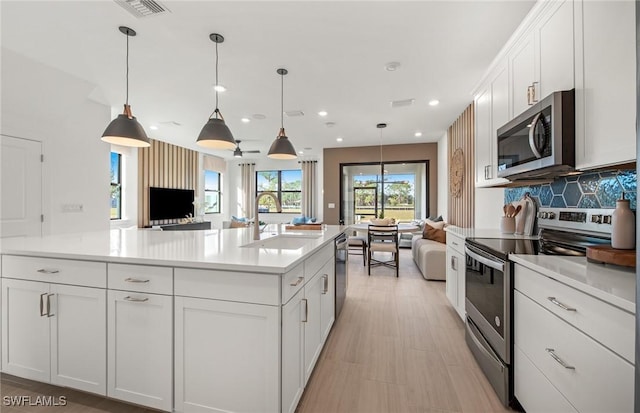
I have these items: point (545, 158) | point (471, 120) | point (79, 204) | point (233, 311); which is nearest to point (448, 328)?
point (545, 158)

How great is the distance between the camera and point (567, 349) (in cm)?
109

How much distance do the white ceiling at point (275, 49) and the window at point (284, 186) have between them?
4.48 meters

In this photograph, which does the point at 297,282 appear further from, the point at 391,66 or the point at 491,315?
the point at 391,66

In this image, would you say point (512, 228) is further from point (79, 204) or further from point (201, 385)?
point (79, 204)

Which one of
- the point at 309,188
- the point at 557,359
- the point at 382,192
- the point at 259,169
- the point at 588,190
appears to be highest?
the point at 259,169

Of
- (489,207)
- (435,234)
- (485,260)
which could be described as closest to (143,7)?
(485,260)

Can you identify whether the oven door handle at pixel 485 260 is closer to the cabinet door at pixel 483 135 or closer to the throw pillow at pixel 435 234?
the cabinet door at pixel 483 135

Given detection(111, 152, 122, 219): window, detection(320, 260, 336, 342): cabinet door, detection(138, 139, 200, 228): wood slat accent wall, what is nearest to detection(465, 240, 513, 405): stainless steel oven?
detection(320, 260, 336, 342): cabinet door

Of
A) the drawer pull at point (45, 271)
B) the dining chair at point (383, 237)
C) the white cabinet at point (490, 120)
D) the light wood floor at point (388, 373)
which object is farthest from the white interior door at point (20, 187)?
the white cabinet at point (490, 120)

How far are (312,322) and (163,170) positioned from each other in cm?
627

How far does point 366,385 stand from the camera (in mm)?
1736

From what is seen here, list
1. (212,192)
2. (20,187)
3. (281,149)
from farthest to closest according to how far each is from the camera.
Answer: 1. (212,192)
2. (20,187)
3. (281,149)

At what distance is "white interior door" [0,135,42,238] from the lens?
2990 millimetres

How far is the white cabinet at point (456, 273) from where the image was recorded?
2456 millimetres
